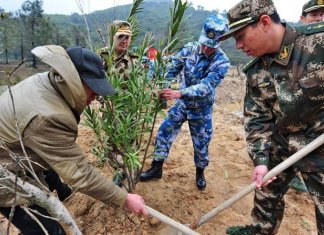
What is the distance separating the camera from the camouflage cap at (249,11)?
7.34ft

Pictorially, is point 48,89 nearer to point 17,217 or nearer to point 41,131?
point 41,131

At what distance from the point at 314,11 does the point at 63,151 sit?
380 cm

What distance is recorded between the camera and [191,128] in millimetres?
3840

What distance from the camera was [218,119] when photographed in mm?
7379

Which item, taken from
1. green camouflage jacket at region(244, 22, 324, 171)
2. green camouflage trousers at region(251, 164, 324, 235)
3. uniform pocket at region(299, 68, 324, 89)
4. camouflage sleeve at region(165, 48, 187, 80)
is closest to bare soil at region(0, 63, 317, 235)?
green camouflage trousers at region(251, 164, 324, 235)

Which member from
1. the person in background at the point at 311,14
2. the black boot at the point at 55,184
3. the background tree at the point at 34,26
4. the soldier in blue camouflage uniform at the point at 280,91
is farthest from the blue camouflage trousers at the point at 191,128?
the background tree at the point at 34,26

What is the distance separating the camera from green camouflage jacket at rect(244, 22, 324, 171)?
7.61 ft

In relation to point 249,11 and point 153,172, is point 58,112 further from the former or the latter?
point 153,172

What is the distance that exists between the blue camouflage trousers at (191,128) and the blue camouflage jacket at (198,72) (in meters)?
0.11

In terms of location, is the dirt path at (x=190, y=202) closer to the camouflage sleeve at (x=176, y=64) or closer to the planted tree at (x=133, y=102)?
the planted tree at (x=133, y=102)

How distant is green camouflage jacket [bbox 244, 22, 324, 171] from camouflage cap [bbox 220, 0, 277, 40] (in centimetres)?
26

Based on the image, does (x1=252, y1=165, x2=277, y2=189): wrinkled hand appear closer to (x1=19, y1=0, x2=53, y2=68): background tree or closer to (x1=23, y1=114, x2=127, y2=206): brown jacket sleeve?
(x1=23, y1=114, x2=127, y2=206): brown jacket sleeve

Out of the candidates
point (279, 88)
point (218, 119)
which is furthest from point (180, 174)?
point (218, 119)

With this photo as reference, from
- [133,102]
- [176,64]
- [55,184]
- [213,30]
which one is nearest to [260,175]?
[133,102]
